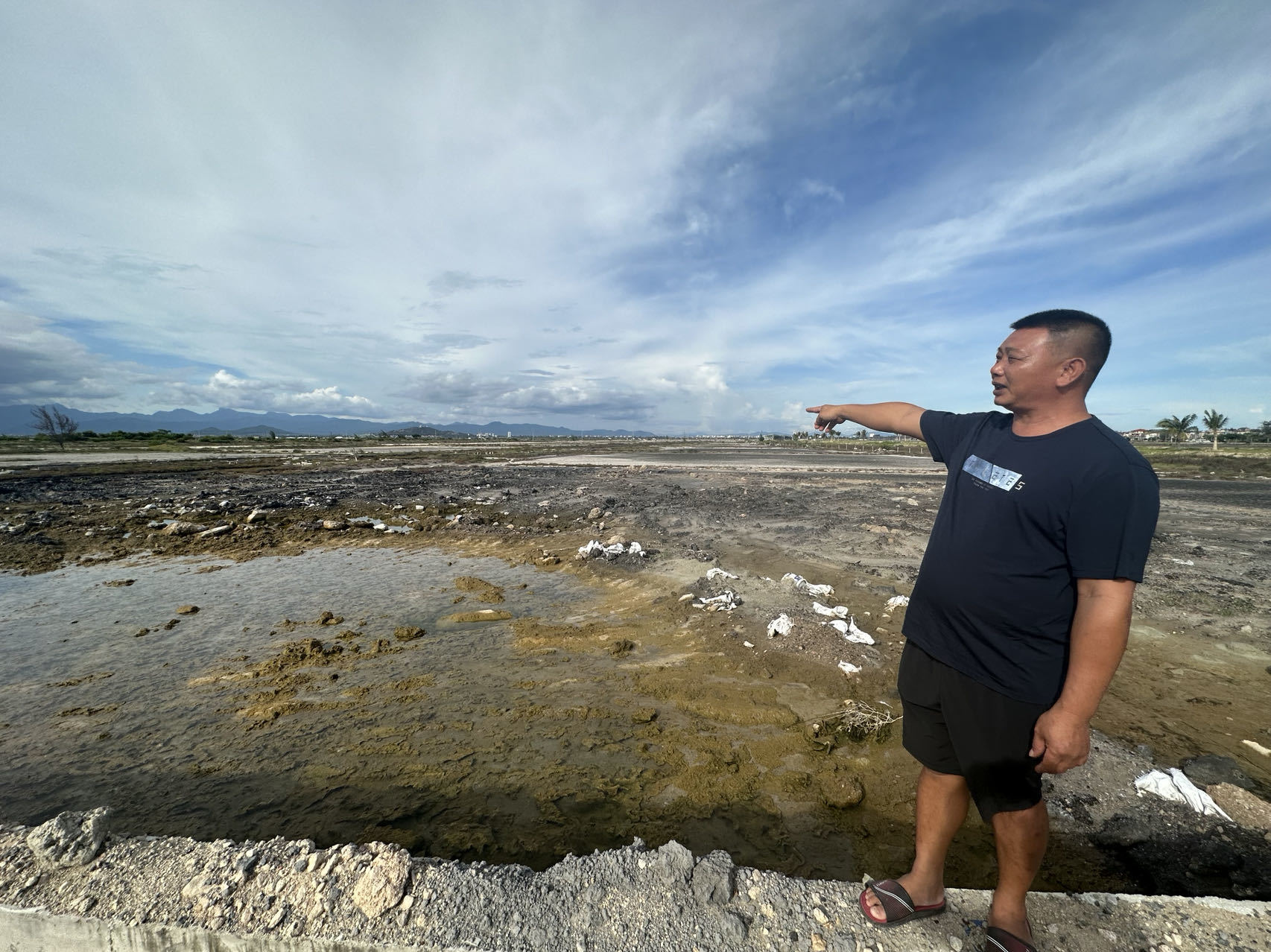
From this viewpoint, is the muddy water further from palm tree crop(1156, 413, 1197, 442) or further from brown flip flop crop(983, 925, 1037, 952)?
palm tree crop(1156, 413, 1197, 442)

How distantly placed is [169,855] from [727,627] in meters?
4.55

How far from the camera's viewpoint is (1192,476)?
26406mm

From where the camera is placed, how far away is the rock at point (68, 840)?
214 cm

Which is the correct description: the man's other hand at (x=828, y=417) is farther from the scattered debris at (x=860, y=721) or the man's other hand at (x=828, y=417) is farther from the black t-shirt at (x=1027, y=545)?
the scattered debris at (x=860, y=721)

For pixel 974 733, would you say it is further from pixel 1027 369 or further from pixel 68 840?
pixel 68 840

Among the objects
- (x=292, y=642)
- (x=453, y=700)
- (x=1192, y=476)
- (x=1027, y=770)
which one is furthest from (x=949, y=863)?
(x=1192, y=476)

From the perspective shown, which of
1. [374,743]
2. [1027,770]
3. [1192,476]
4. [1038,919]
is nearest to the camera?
[1027,770]

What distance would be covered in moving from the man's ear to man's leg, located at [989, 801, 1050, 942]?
1.52 meters

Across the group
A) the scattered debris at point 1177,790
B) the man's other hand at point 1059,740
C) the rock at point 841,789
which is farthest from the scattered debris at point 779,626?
the man's other hand at point 1059,740

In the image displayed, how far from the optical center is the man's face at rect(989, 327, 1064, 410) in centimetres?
173

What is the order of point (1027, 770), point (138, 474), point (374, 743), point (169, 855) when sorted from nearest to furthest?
point (1027, 770)
point (169, 855)
point (374, 743)
point (138, 474)

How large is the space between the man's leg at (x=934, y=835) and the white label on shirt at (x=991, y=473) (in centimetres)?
123

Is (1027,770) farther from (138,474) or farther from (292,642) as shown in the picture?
(138,474)

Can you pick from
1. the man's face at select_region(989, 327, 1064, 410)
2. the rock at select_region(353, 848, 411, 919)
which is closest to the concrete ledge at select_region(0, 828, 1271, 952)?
the rock at select_region(353, 848, 411, 919)
